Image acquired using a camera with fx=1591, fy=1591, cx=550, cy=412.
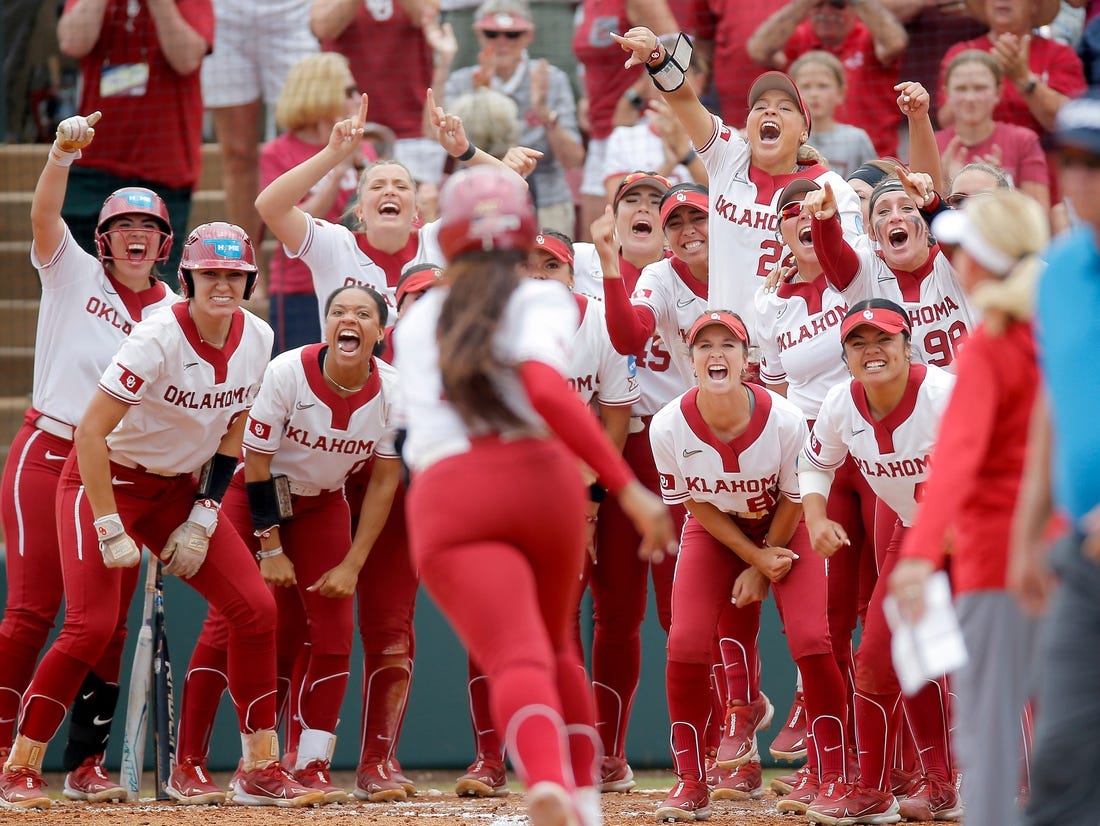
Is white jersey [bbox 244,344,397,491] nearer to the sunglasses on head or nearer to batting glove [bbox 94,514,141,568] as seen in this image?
batting glove [bbox 94,514,141,568]

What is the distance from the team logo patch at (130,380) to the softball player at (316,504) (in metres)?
0.56

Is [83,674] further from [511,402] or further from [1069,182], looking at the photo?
[1069,182]

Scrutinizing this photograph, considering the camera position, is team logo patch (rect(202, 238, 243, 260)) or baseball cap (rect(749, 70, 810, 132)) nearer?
team logo patch (rect(202, 238, 243, 260))

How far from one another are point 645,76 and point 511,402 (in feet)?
18.1

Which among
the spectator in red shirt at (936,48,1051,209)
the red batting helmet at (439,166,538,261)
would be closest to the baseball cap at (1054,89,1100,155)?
the red batting helmet at (439,166,538,261)

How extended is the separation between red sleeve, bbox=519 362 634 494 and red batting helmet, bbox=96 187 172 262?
10.8 ft

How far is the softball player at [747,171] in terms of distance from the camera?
6.39m

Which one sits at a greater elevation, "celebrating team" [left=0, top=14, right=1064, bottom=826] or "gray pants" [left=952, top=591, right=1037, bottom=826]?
"celebrating team" [left=0, top=14, right=1064, bottom=826]

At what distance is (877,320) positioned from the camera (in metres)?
5.34

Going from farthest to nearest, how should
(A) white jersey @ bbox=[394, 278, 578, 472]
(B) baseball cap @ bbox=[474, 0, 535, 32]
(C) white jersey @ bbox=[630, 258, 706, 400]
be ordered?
(B) baseball cap @ bbox=[474, 0, 535, 32] → (C) white jersey @ bbox=[630, 258, 706, 400] → (A) white jersey @ bbox=[394, 278, 578, 472]

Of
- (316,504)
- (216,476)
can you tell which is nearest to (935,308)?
(316,504)

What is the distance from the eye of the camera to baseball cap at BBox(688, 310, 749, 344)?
5699 mm

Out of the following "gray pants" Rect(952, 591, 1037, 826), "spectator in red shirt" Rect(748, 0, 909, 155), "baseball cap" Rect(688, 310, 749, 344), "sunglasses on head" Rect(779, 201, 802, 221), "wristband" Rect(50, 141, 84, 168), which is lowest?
"gray pants" Rect(952, 591, 1037, 826)

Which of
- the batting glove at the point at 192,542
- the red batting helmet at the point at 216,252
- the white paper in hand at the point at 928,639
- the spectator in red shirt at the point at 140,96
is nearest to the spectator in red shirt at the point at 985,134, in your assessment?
the red batting helmet at the point at 216,252
